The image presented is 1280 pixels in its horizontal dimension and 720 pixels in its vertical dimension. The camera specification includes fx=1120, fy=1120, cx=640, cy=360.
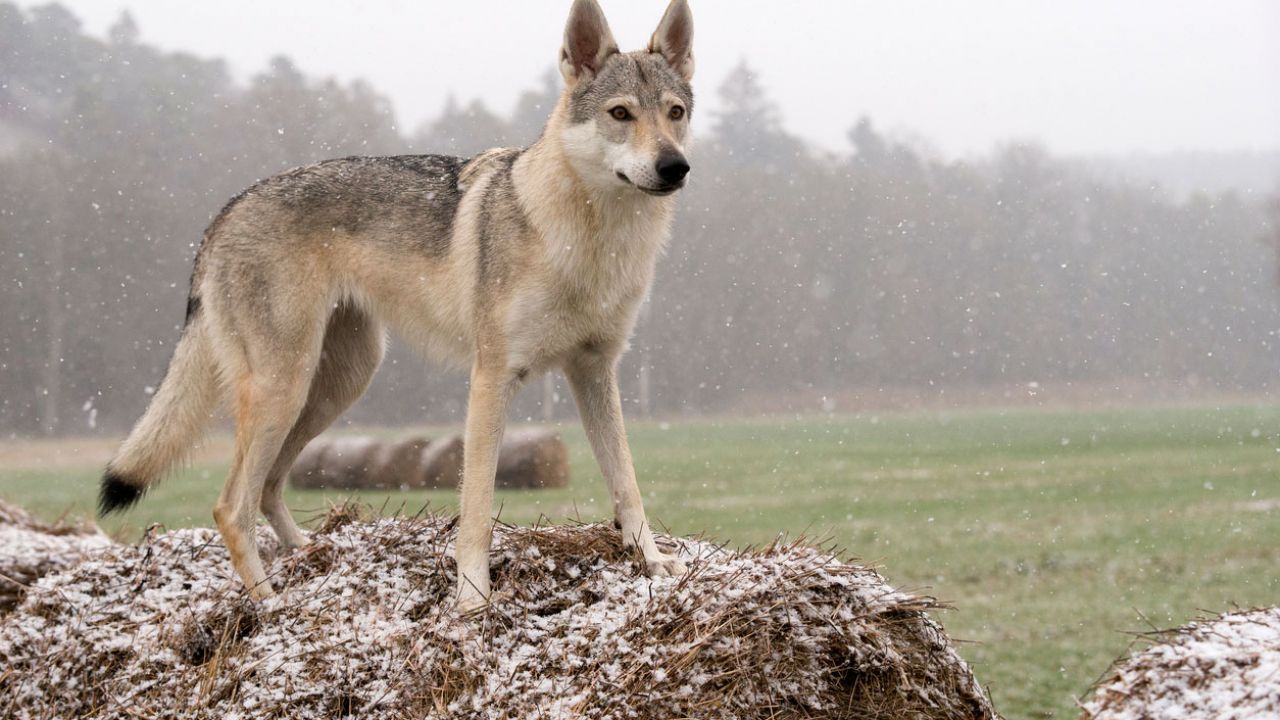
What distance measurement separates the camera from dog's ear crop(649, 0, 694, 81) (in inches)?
162

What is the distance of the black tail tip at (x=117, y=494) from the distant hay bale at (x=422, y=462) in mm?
11392

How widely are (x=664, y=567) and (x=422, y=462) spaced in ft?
43.9

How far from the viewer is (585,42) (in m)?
4.11

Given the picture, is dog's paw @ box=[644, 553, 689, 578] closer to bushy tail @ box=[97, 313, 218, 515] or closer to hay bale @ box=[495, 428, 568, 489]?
bushy tail @ box=[97, 313, 218, 515]

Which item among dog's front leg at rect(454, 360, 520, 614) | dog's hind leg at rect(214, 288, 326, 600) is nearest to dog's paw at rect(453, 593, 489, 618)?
dog's front leg at rect(454, 360, 520, 614)

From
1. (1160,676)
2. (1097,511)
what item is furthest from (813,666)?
(1097,511)

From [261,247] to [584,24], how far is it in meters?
1.68

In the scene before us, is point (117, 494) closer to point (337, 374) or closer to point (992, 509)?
point (337, 374)

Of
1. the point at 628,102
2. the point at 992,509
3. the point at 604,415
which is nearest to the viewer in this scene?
the point at 628,102

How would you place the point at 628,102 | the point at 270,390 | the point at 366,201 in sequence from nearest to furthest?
1. the point at 628,102
2. the point at 270,390
3. the point at 366,201

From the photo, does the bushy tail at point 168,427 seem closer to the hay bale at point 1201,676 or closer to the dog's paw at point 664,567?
the dog's paw at point 664,567

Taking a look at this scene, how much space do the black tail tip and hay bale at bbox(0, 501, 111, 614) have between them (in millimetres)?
420

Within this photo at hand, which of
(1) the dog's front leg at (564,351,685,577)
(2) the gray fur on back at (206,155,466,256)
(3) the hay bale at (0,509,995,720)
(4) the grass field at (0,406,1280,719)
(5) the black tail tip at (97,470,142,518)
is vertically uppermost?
(2) the gray fur on back at (206,155,466,256)

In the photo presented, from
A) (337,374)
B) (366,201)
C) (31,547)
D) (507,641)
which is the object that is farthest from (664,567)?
(31,547)
